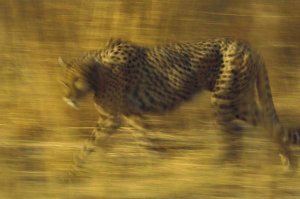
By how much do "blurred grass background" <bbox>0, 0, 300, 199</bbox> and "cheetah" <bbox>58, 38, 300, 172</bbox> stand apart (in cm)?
18

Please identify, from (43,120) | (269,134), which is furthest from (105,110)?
(269,134)

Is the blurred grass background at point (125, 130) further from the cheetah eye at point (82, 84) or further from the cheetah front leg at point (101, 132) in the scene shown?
the cheetah eye at point (82, 84)

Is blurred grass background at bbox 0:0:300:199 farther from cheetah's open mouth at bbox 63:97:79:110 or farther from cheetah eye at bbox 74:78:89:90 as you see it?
cheetah eye at bbox 74:78:89:90

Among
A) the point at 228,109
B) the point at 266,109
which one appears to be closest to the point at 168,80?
the point at 228,109

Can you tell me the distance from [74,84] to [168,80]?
0.67 metres

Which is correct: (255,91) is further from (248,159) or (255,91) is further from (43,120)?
(43,120)

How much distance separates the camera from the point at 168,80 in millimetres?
5941

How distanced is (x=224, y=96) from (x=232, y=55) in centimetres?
29

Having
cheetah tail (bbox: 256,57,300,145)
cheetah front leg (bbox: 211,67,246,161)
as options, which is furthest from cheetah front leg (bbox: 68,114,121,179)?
cheetah tail (bbox: 256,57,300,145)

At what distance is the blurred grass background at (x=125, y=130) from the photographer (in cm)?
516

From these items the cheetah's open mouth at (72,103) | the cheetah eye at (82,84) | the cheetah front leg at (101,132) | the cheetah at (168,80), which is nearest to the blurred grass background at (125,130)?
the cheetah front leg at (101,132)

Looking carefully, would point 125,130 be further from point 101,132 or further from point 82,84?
point 82,84

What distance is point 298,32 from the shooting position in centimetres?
731

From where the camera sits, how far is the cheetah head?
5.79 meters
